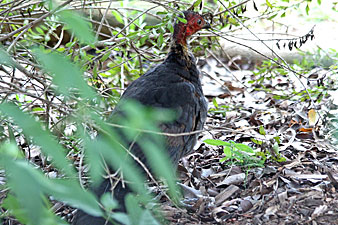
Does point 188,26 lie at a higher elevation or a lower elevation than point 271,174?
higher

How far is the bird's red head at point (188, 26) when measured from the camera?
12.4ft

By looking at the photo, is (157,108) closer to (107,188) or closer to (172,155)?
(172,155)

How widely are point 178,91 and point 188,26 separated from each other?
695 mm

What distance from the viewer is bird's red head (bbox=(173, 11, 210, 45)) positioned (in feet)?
12.4

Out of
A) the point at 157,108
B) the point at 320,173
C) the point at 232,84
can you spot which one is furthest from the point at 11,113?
the point at 232,84

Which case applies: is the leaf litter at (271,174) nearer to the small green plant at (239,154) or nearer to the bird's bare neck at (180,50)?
the small green plant at (239,154)

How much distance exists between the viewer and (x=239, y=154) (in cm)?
334

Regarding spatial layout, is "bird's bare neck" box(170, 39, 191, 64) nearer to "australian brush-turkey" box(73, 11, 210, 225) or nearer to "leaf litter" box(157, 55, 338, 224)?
"australian brush-turkey" box(73, 11, 210, 225)

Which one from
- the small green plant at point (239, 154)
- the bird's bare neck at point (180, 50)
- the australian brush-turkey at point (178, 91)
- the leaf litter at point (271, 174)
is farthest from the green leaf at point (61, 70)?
the bird's bare neck at point (180, 50)

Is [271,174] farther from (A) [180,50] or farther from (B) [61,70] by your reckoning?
(B) [61,70]

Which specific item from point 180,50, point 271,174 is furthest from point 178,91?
point 271,174

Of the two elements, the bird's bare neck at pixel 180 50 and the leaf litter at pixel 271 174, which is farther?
the bird's bare neck at pixel 180 50

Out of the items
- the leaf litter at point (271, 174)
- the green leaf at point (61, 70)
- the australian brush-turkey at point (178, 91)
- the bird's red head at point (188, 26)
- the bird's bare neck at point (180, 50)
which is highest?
the green leaf at point (61, 70)

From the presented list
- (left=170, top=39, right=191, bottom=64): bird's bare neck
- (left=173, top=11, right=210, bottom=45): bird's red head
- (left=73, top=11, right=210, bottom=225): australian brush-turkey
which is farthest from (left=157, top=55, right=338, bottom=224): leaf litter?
(left=173, top=11, right=210, bottom=45): bird's red head
